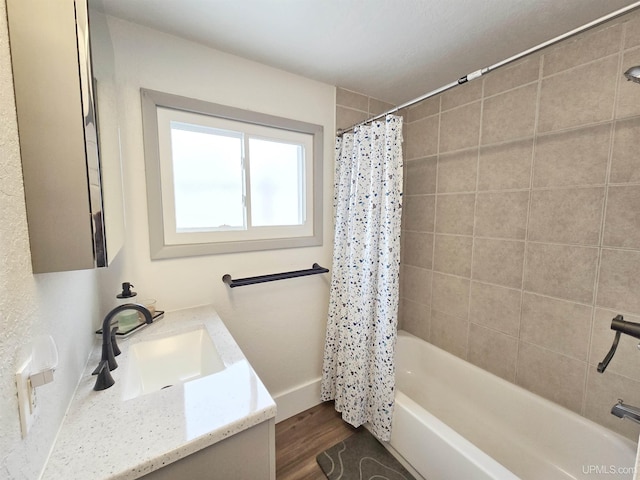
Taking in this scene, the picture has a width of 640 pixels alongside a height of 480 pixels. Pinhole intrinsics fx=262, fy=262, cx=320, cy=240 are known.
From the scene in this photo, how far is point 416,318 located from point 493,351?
0.59 meters

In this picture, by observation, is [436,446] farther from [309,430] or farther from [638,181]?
[638,181]

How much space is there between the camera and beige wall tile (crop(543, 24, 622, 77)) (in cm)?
120

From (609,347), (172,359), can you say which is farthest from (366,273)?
(609,347)

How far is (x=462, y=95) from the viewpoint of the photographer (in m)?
1.76

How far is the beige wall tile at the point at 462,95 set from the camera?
1.69 m

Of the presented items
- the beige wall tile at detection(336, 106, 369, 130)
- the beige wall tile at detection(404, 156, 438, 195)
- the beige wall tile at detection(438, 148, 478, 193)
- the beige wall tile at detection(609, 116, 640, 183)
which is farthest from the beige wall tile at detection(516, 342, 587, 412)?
the beige wall tile at detection(336, 106, 369, 130)

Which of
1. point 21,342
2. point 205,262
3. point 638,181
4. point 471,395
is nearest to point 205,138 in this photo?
point 205,262

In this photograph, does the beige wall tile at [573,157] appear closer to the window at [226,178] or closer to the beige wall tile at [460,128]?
the beige wall tile at [460,128]

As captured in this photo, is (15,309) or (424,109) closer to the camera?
(15,309)

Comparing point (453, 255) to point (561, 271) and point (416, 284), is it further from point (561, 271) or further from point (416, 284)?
point (561, 271)

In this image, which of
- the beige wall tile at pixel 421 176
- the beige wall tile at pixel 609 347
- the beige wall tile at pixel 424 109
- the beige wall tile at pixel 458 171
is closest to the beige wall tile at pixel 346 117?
the beige wall tile at pixel 424 109

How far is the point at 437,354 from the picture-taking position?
1991 mm

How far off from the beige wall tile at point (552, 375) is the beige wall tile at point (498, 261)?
0.38 meters

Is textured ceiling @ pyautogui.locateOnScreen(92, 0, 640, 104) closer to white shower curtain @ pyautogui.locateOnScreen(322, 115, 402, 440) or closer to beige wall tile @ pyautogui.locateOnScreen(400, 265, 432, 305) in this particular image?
white shower curtain @ pyautogui.locateOnScreen(322, 115, 402, 440)
